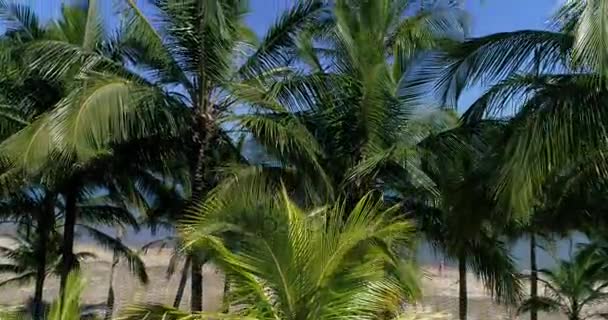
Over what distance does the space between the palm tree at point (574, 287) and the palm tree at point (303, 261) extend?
44.0 ft

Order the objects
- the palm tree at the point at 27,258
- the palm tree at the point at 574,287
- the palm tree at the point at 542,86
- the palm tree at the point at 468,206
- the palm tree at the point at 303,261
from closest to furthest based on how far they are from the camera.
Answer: the palm tree at the point at 303,261 → the palm tree at the point at 542,86 → the palm tree at the point at 468,206 → the palm tree at the point at 574,287 → the palm tree at the point at 27,258

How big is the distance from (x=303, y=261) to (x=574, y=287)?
49.4 feet

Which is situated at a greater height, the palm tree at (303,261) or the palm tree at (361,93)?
the palm tree at (361,93)

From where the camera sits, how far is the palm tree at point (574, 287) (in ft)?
64.5

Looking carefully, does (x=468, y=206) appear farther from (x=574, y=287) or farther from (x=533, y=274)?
(x=533, y=274)

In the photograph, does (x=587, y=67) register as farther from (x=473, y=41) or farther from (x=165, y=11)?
(x=165, y=11)

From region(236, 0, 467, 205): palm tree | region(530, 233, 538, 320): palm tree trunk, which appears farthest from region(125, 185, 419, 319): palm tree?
region(530, 233, 538, 320): palm tree trunk

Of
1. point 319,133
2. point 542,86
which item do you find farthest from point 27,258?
point 542,86

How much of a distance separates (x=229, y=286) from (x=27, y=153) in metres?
5.03

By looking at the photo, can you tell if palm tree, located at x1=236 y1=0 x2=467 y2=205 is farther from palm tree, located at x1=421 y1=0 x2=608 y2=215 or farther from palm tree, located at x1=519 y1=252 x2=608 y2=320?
palm tree, located at x1=519 y1=252 x2=608 y2=320

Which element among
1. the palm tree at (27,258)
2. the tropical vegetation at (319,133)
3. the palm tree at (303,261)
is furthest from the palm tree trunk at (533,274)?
the palm tree at (303,261)

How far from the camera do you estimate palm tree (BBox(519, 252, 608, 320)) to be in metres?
19.7

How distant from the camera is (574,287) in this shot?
65.1 ft

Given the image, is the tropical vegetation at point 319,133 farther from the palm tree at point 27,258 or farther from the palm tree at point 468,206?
the palm tree at point 27,258
